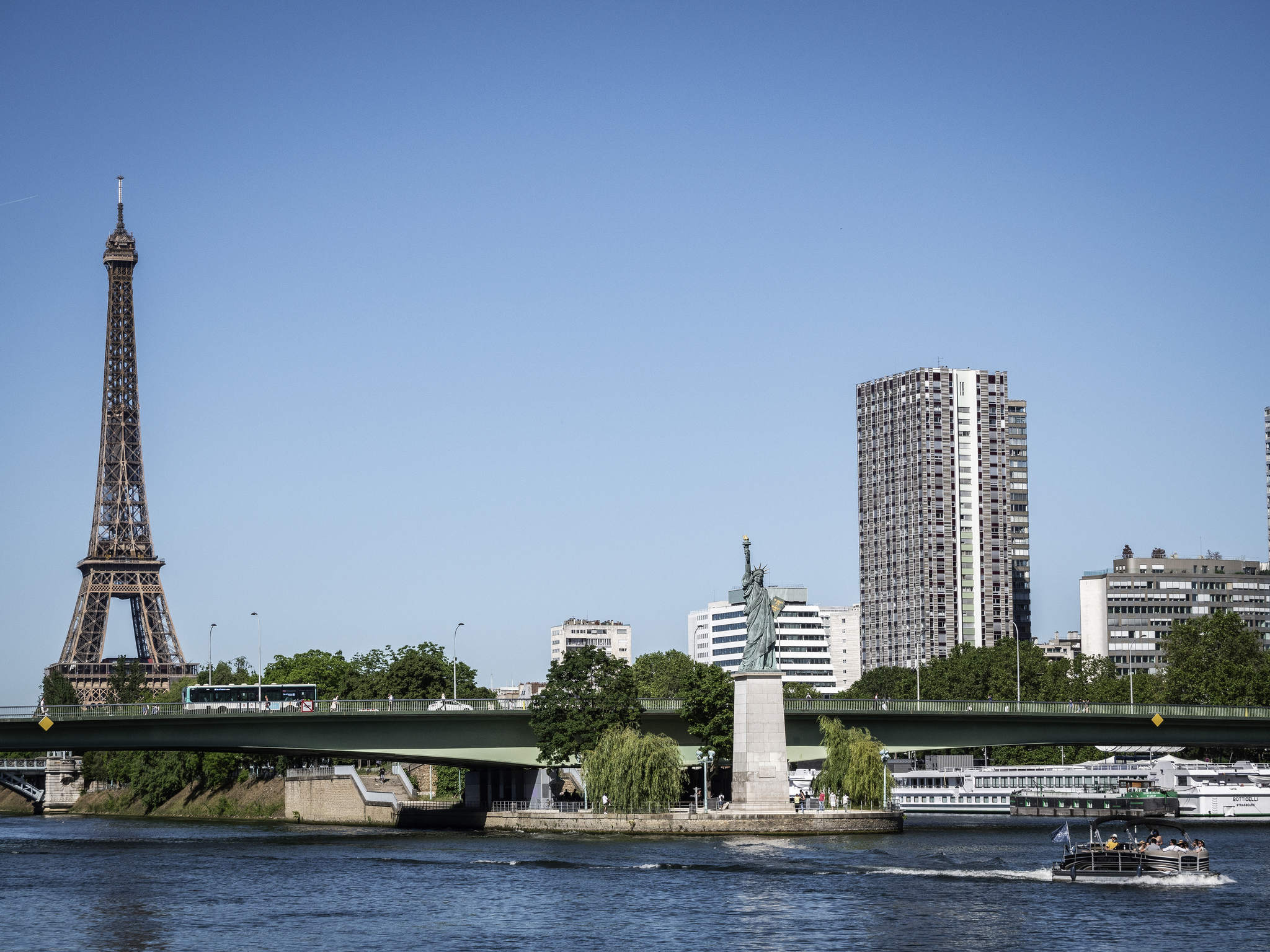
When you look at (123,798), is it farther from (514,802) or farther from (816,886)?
(816,886)

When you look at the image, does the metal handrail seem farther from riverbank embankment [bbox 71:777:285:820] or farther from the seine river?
riverbank embankment [bbox 71:777:285:820]

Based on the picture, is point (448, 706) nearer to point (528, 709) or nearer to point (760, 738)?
point (528, 709)

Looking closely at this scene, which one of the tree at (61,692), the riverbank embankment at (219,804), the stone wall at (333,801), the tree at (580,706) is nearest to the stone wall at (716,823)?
the tree at (580,706)

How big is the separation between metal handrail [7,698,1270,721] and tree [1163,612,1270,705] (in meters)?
34.0

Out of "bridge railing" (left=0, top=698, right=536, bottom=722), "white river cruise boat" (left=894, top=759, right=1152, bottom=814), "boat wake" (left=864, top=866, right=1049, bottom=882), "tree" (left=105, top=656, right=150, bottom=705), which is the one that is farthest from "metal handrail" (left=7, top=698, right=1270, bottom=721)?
"tree" (left=105, top=656, right=150, bottom=705)

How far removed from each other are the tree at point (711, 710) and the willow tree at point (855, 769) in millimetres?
6045

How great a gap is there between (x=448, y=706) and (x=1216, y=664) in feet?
276

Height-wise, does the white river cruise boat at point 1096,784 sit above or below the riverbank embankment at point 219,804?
above

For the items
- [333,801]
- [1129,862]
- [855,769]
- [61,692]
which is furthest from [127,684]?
[1129,862]

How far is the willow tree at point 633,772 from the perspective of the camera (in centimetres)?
10144

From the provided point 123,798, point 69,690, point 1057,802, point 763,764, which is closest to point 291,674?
point 123,798

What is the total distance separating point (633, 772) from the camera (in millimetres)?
101625

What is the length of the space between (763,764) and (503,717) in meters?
20.7

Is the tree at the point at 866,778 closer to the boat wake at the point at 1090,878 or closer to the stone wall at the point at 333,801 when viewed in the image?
the boat wake at the point at 1090,878
